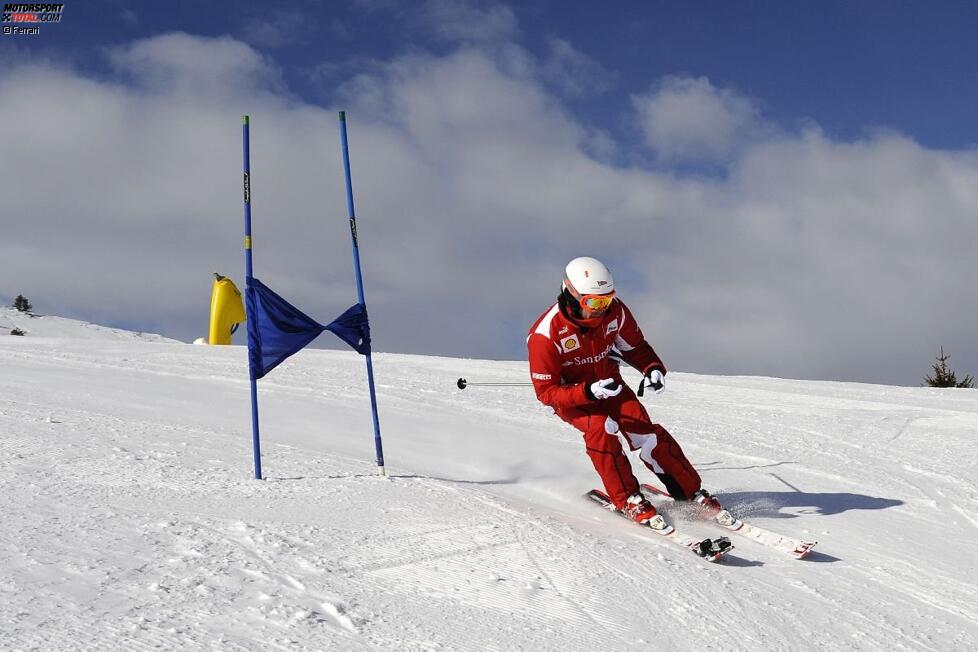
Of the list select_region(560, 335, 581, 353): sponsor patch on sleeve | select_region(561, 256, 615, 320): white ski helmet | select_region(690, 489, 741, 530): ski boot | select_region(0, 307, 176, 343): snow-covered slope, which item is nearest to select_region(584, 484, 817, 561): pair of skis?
select_region(690, 489, 741, 530): ski boot

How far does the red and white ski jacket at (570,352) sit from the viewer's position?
5723mm

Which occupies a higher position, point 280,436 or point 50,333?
point 50,333

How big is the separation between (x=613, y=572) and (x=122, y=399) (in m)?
6.75

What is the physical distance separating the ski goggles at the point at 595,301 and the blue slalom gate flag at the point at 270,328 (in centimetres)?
198

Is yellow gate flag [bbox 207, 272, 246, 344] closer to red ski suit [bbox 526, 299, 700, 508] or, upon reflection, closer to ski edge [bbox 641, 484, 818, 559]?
red ski suit [bbox 526, 299, 700, 508]

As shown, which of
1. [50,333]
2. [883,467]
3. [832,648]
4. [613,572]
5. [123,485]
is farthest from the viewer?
[50,333]

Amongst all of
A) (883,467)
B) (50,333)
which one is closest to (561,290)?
(883,467)

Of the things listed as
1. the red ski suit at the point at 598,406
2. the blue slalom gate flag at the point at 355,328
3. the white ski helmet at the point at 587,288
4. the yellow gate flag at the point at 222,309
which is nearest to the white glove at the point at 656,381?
the red ski suit at the point at 598,406

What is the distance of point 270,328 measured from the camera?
Answer: 5.71 m

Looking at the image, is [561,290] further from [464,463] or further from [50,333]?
[50,333]

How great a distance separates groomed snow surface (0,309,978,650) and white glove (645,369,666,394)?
0.94 meters

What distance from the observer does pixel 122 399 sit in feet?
28.7

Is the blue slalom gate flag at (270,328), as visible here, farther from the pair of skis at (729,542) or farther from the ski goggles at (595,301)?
the pair of skis at (729,542)

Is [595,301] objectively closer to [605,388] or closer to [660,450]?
[605,388]
